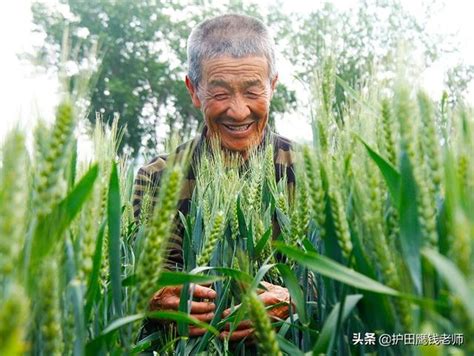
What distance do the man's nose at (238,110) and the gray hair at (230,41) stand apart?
18 cm

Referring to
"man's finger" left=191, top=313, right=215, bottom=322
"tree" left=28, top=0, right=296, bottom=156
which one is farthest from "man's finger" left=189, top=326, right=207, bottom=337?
"tree" left=28, top=0, right=296, bottom=156

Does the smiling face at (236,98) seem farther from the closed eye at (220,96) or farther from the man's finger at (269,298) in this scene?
the man's finger at (269,298)

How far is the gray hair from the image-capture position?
2.55 metres

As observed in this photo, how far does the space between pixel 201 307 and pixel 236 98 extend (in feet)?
4.11

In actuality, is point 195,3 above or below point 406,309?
above

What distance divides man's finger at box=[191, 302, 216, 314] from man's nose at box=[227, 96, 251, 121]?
1.17 metres

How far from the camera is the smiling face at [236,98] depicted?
8.30 feet

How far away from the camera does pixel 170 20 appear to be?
25.3 meters

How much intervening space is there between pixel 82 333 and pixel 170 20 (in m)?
25.5

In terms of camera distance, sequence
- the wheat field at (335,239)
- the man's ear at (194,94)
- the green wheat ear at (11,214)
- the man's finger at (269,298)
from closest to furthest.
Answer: the green wheat ear at (11,214) < the wheat field at (335,239) < the man's finger at (269,298) < the man's ear at (194,94)

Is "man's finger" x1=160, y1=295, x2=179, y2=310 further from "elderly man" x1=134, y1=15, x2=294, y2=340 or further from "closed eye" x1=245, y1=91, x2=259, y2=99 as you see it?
"closed eye" x1=245, y1=91, x2=259, y2=99

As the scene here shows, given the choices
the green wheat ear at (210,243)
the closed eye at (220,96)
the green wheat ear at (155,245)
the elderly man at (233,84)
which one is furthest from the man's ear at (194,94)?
the green wheat ear at (155,245)

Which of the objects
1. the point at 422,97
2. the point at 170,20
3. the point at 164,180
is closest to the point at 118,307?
the point at 164,180

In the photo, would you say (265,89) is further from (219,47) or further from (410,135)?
(410,135)
